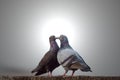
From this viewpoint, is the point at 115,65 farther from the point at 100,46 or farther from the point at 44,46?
the point at 44,46

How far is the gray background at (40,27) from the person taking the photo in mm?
1663

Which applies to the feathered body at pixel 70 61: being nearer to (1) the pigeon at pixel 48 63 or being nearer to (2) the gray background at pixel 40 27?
(1) the pigeon at pixel 48 63

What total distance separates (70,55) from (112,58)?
37 centimetres

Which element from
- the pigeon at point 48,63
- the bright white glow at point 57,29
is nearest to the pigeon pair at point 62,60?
the pigeon at point 48,63

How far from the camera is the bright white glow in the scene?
1.66 m

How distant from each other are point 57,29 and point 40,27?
101 mm

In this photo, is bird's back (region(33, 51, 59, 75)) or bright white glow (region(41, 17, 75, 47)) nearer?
bird's back (region(33, 51, 59, 75))

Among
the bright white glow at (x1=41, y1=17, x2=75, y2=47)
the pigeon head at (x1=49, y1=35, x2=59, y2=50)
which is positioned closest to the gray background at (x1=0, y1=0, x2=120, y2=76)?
the bright white glow at (x1=41, y1=17, x2=75, y2=47)

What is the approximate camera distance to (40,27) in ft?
5.54

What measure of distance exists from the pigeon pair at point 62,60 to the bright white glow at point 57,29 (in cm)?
17

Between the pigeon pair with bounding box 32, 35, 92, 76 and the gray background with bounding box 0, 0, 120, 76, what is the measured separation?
22 centimetres

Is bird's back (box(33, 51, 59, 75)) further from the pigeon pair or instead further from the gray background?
the gray background

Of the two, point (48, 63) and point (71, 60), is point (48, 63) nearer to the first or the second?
point (48, 63)

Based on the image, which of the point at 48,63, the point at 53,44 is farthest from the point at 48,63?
the point at 53,44
